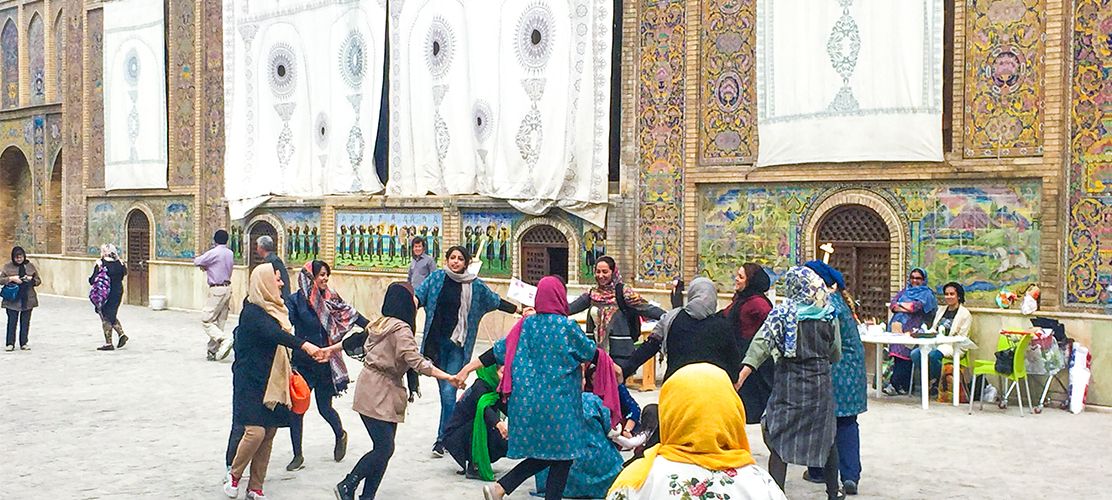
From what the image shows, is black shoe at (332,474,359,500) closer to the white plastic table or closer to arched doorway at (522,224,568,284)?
the white plastic table

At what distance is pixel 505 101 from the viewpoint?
1647 centimetres

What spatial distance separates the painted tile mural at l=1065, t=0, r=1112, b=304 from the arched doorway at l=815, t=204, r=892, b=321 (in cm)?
195

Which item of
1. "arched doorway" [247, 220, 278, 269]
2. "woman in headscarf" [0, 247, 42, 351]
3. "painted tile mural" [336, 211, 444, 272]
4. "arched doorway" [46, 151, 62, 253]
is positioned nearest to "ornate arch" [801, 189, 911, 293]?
"painted tile mural" [336, 211, 444, 272]

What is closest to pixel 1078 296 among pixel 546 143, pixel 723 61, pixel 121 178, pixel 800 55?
pixel 800 55

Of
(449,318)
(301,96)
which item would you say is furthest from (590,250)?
(449,318)

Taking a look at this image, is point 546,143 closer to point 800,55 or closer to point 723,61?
point 723,61

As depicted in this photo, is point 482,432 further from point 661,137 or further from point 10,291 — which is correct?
point 10,291

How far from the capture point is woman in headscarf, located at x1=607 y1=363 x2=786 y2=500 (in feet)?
12.5

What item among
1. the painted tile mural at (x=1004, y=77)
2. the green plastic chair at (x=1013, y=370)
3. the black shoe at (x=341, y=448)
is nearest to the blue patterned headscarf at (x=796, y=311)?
the black shoe at (x=341, y=448)

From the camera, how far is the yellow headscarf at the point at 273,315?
689 cm

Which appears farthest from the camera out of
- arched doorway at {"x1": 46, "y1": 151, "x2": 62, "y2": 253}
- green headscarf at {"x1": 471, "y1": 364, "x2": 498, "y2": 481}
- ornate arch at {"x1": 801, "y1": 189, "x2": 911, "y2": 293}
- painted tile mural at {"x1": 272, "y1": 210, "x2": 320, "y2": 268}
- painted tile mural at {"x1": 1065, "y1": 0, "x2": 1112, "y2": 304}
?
arched doorway at {"x1": 46, "y1": 151, "x2": 62, "y2": 253}

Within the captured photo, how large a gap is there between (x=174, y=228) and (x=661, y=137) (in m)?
11.4

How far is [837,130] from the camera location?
13203mm

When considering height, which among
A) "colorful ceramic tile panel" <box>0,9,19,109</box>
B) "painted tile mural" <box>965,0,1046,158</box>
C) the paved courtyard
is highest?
"colorful ceramic tile panel" <box>0,9,19,109</box>
